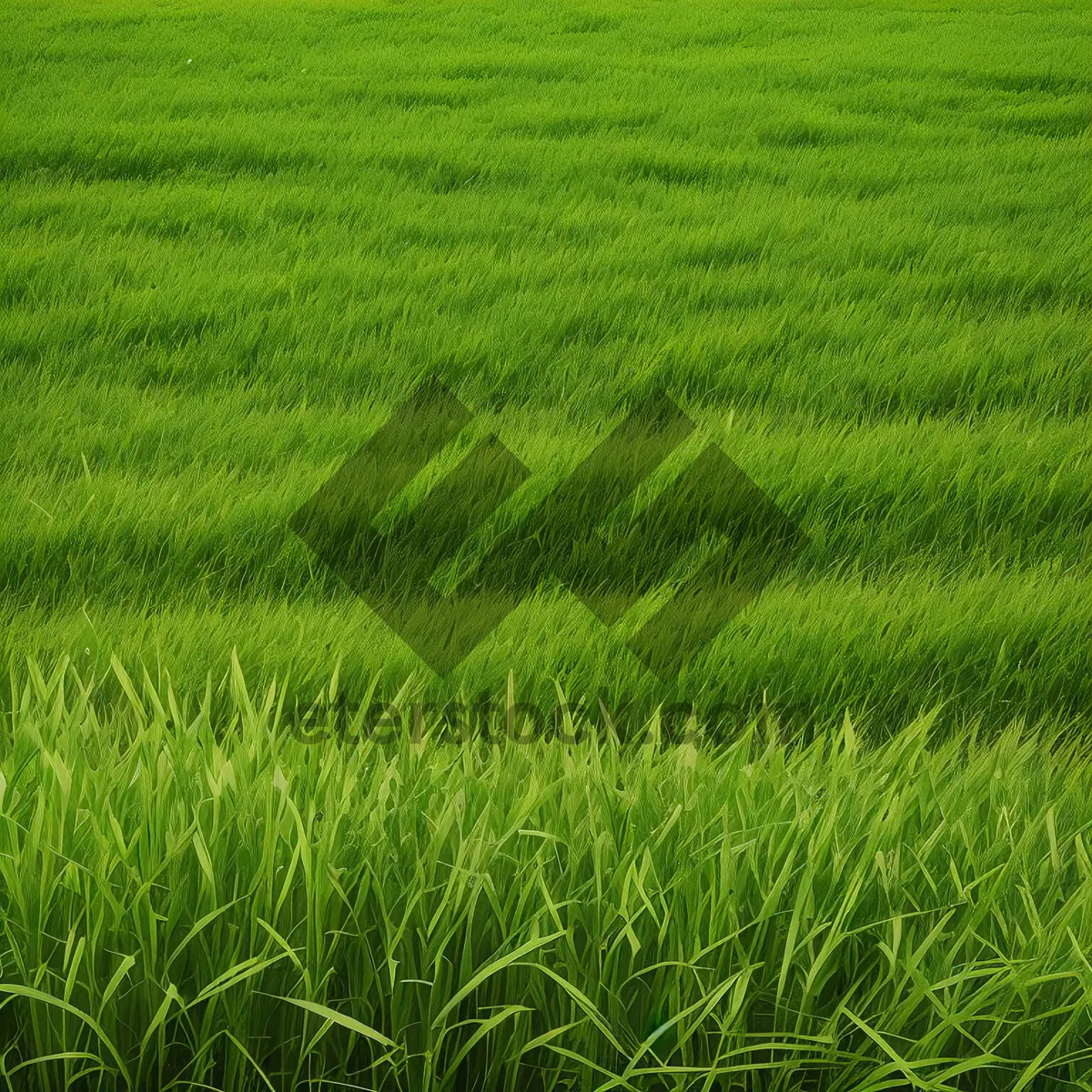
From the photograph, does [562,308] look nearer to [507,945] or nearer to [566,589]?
[566,589]

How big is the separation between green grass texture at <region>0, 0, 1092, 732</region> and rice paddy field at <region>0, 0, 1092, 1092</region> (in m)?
0.01

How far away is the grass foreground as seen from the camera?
0.71 metres

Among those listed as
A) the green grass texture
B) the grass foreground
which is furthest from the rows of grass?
the grass foreground

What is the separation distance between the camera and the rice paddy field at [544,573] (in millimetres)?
734

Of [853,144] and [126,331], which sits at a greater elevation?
[853,144]

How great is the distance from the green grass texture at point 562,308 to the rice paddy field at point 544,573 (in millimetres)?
14

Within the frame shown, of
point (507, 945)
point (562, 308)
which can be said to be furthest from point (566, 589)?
point (562, 308)

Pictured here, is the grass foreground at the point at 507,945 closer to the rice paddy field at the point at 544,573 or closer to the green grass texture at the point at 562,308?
the rice paddy field at the point at 544,573

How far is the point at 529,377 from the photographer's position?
7.29 feet

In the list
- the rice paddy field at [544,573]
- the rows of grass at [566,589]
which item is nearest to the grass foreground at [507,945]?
the rice paddy field at [544,573]

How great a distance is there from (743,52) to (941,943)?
14.5 feet

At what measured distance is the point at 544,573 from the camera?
62.7 inches

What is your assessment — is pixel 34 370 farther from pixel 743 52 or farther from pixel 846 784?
pixel 743 52

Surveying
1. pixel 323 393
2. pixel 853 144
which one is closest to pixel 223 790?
pixel 323 393
